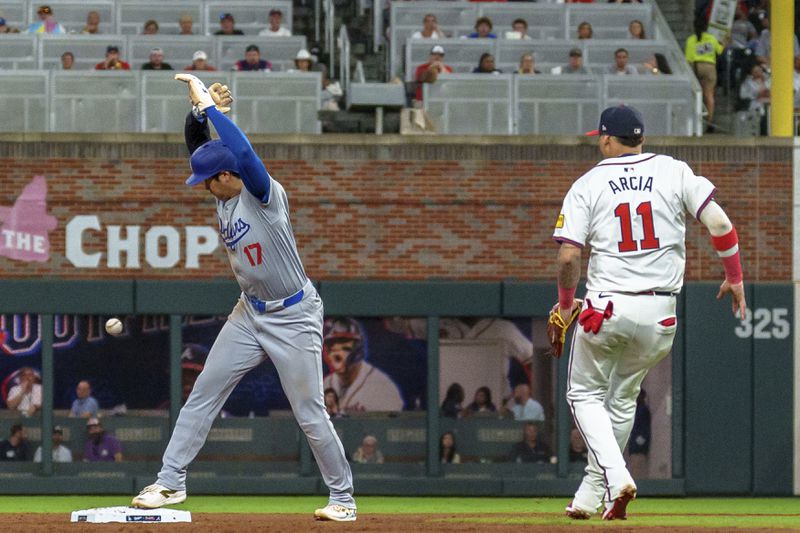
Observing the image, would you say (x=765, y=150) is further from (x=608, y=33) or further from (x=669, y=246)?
(x=669, y=246)

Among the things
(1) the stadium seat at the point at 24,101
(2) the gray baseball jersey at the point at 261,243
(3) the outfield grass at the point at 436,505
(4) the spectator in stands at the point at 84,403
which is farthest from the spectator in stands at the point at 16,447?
(2) the gray baseball jersey at the point at 261,243

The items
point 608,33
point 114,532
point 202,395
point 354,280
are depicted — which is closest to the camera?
point 114,532

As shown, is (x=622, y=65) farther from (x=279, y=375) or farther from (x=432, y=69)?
(x=279, y=375)

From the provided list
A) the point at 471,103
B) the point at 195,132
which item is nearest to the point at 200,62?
the point at 471,103

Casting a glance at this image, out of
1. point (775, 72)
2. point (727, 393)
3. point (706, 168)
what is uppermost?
point (775, 72)

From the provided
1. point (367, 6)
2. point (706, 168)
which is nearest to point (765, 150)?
point (706, 168)

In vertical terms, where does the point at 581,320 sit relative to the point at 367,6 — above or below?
below

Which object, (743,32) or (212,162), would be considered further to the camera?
(743,32)

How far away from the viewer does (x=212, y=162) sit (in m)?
8.05

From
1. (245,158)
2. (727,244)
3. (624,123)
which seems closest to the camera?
(245,158)

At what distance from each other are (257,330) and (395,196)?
8.99m

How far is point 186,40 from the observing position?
17.8 m

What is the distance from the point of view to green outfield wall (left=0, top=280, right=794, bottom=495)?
Answer: 55.9ft

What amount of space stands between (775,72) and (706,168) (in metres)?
1.43
